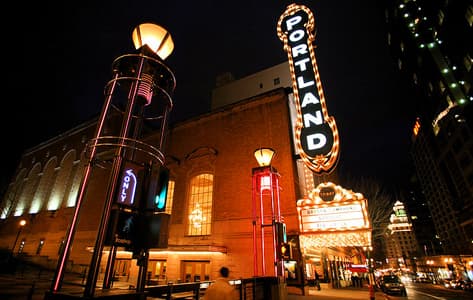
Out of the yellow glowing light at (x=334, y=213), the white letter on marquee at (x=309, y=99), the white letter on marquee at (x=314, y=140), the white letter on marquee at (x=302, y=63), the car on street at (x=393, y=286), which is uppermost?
the white letter on marquee at (x=302, y=63)

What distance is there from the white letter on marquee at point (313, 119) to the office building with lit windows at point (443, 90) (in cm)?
2141

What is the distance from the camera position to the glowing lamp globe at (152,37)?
15.8 ft

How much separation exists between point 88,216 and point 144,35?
21489 millimetres

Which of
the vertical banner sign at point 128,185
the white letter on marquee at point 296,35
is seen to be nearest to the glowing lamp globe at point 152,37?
the vertical banner sign at point 128,185

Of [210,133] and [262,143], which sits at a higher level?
[210,133]

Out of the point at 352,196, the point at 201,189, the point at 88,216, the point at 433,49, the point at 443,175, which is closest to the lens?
the point at 352,196

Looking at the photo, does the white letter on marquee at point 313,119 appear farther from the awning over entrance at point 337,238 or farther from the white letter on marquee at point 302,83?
the awning over entrance at point 337,238

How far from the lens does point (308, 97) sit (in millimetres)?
14062

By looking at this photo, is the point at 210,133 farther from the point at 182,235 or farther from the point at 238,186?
the point at 182,235

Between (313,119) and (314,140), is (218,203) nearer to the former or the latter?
(314,140)

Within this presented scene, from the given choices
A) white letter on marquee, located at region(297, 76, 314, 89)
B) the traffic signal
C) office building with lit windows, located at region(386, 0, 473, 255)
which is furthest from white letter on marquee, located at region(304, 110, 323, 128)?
office building with lit windows, located at region(386, 0, 473, 255)

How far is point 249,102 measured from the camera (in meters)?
17.9

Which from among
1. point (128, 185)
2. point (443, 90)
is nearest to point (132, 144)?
point (128, 185)

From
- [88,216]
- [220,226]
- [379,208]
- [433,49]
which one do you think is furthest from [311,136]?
[433,49]
